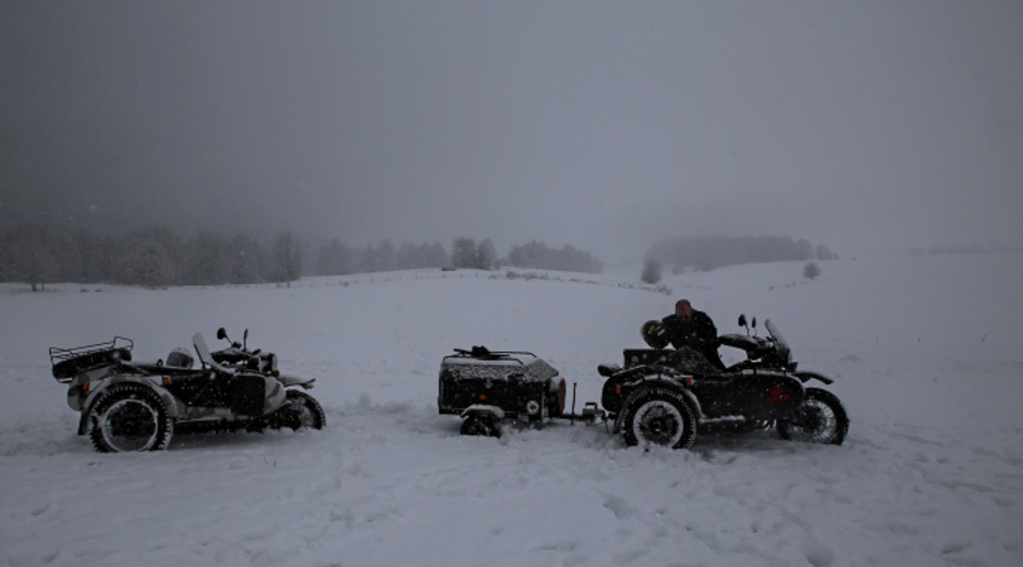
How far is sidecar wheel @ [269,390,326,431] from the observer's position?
21.8 feet

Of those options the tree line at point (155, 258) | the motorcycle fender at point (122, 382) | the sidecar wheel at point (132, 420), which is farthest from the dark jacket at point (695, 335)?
the tree line at point (155, 258)

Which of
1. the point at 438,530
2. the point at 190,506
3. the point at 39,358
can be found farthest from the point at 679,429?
the point at 39,358

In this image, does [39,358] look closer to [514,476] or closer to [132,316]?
[132,316]

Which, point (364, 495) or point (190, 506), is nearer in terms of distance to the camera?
point (190, 506)

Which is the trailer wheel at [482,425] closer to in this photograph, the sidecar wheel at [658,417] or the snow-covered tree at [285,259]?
the sidecar wheel at [658,417]

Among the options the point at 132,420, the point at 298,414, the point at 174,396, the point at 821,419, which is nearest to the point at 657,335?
the point at 821,419

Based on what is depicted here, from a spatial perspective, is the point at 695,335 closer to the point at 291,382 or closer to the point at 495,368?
the point at 495,368

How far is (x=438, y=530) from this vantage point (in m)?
3.87

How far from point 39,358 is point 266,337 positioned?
21.5 feet

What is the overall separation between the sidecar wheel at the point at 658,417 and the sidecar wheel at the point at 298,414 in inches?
160

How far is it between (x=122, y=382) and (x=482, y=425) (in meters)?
4.22

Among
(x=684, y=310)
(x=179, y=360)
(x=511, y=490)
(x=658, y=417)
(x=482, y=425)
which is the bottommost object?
(x=511, y=490)

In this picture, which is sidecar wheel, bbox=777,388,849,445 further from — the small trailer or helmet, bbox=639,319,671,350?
the small trailer

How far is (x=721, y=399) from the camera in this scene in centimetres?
613
